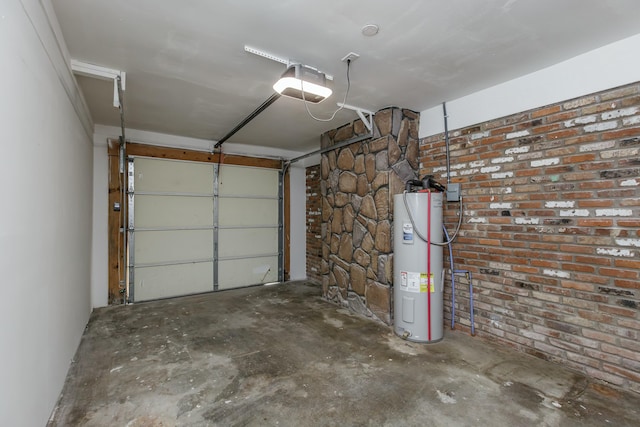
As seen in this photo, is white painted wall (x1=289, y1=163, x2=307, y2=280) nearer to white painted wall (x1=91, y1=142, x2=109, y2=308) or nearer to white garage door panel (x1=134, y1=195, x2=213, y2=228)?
white garage door panel (x1=134, y1=195, x2=213, y2=228)

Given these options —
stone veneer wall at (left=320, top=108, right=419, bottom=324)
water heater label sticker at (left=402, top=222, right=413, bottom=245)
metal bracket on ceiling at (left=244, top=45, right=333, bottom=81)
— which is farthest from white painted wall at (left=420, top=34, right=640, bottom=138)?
metal bracket on ceiling at (left=244, top=45, right=333, bottom=81)

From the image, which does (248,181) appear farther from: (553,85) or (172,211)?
(553,85)

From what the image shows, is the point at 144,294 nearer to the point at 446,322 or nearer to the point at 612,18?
the point at 446,322

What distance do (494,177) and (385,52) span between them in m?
1.64

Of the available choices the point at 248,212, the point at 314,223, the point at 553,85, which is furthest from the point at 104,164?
the point at 553,85

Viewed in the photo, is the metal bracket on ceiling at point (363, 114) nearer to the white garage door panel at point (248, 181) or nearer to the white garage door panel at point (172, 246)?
the white garage door panel at point (248, 181)

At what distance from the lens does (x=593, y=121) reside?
237 cm

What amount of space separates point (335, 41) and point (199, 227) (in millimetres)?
3917

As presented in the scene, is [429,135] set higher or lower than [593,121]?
higher

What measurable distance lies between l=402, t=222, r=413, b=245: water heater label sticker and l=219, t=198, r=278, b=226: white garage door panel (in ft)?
10.5

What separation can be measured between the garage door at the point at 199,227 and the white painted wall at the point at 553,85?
11.5ft

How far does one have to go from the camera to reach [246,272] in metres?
5.54

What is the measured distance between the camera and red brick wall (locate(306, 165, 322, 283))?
19.1 feet

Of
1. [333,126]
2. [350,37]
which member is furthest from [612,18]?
[333,126]
